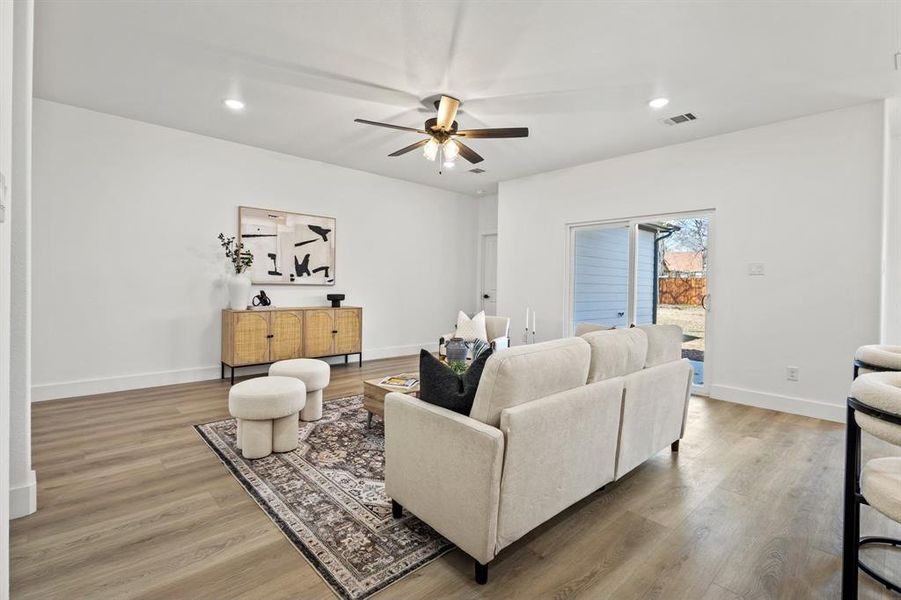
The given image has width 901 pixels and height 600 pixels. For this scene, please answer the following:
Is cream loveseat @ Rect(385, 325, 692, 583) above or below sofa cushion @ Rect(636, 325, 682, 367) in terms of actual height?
below

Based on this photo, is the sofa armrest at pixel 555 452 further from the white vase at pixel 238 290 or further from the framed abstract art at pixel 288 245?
the framed abstract art at pixel 288 245

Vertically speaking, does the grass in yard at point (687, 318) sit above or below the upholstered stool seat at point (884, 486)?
above

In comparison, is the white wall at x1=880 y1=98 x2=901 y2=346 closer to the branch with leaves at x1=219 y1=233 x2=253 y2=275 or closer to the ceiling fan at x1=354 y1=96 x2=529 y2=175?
the ceiling fan at x1=354 y1=96 x2=529 y2=175

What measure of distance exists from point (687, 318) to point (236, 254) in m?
5.36

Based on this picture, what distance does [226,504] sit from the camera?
2154 millimetres

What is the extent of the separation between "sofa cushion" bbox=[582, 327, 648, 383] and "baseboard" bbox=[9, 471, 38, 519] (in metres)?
2.88

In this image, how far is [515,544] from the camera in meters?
1.87

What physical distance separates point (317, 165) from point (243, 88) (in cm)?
207

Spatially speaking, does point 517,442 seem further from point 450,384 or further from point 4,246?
point 4,246

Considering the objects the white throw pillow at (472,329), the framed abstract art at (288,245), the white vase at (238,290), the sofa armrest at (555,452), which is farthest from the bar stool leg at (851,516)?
the framed abstract art at (288,245)

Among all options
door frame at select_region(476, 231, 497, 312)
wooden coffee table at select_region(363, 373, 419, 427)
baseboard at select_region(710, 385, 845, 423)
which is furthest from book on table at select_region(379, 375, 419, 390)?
door frame at select_region(476, 231, 497, 312)

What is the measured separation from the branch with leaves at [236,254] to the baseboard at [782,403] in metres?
5.45

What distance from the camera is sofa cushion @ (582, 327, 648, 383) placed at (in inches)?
84.0

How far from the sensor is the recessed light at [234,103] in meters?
3.70
